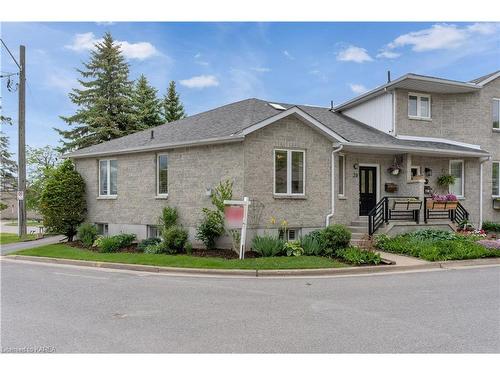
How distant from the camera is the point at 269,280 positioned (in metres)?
9.33

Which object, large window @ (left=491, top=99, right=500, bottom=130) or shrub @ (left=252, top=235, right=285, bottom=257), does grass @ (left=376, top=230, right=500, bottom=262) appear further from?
large window @ (left=491, top=99, right=500, bottom=130)

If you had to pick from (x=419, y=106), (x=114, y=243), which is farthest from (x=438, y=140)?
(x=114, y=243)

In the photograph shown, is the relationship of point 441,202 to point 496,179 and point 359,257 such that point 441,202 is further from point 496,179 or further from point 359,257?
point 359,257

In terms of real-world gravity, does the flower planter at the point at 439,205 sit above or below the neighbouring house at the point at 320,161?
below

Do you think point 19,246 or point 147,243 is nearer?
point 147,243

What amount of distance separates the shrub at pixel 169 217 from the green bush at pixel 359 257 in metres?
6.04

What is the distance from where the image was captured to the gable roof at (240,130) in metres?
13.0

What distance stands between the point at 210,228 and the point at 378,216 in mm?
6636

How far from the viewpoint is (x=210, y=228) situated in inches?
494

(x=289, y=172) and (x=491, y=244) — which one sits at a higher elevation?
(x=289, y=172)

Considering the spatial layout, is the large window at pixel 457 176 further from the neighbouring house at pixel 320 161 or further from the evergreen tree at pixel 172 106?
the evergreen tree at pixel 172 106

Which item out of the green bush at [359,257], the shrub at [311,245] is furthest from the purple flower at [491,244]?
the shrub at [311,245]

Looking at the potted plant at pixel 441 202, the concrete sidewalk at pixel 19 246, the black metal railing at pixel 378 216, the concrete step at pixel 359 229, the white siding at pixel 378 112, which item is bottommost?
the concrete sidewalk at pixel 19 246

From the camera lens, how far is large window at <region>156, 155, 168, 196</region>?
48.5 ft
